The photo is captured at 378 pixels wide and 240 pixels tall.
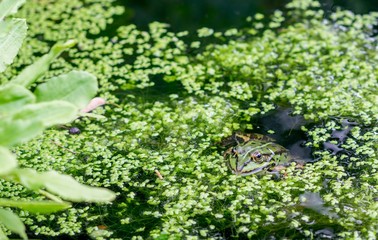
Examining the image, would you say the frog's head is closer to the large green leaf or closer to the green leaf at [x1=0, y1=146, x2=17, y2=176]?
the large green leaf

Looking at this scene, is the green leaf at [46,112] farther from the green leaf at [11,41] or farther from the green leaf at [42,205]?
the green leaf at [11,41]

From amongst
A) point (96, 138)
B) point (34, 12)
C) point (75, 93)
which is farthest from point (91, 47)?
point (75, 93)

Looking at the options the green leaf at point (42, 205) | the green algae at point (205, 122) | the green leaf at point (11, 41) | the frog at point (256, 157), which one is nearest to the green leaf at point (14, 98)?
the green leaf at point (42, 205)

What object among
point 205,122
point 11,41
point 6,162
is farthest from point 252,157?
point 6,162

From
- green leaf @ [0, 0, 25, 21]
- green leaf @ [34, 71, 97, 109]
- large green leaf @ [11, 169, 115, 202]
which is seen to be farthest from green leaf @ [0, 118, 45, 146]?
green leaf @ [0, 0, 25, 21]

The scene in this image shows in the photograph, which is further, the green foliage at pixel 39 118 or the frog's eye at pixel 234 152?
the frog's eye at pixel 234 152

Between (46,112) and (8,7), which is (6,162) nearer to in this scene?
(46,112)
